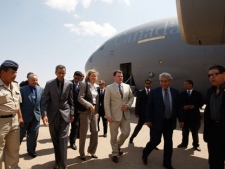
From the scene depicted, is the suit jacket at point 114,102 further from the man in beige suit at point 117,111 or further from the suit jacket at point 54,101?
the suit jacket at point 54,101

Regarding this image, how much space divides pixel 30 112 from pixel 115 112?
2.14 m

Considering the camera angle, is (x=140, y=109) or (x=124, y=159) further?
(x=140, y=109)

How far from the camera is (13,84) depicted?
12.4 feet

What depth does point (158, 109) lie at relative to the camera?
14.7 ft

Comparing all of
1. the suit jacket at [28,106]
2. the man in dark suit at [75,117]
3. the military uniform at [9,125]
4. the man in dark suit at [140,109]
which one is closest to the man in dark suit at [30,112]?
the suit jacket at [28,106]

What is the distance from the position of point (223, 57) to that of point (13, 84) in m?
8.07

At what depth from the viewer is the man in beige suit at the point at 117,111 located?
190 inches

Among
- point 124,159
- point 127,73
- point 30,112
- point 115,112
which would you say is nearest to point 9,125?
point 30,112

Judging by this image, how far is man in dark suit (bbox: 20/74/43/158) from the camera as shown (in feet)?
17.3

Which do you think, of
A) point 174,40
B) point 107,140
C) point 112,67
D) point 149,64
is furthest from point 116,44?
point 107,140

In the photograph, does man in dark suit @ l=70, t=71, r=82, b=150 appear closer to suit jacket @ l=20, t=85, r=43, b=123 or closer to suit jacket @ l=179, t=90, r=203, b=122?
suit jacket @ l=20, t=85, r=43, b=123

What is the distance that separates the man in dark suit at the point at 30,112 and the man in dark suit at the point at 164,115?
8.81 feet

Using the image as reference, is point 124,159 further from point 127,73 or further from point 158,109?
point 127,73

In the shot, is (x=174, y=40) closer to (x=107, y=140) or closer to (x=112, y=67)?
(x=112, y=67)
